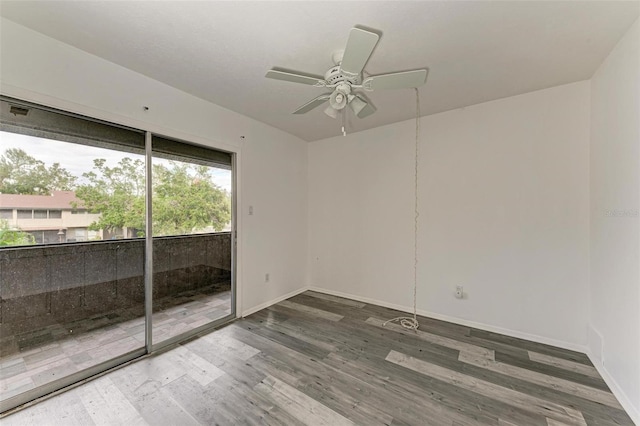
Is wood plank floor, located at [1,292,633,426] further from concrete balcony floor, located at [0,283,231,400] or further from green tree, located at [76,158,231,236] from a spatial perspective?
green tree, located at [76,158,231,236]

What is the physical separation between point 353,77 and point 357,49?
0.36 metres

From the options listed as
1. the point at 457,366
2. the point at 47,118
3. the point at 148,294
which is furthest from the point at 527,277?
the point at 47,118

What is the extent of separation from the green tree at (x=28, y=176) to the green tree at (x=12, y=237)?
0.85ft

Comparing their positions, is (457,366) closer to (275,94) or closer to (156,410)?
(156,410)

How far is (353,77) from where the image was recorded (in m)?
1.91

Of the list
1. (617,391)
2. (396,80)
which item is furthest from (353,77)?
(617,391)

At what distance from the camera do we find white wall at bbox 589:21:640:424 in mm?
1766

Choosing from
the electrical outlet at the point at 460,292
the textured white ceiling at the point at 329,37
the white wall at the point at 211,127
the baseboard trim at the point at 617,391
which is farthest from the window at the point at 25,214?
the baseboard trim at the point at 617,391

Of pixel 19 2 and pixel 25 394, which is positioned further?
pixel 25 394

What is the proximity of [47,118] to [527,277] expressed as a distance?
15.8ft

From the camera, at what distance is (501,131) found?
2.93 meters

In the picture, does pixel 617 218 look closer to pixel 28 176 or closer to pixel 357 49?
pixel 357 49

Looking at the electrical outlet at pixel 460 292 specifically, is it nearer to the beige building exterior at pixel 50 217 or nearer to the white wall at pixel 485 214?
the white wall at pixel 485 214

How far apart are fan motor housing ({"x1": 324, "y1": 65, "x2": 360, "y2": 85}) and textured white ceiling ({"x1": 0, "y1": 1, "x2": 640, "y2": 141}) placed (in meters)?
0.23
